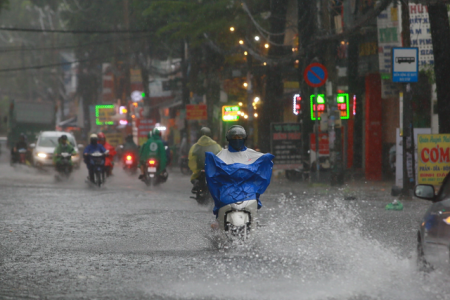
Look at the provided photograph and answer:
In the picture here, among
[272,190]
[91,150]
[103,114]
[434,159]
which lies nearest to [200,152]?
[434,159]

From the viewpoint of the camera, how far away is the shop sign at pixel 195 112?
38.6 m

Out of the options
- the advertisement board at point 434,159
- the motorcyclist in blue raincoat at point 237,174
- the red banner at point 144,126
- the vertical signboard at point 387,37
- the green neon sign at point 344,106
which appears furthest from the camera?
the red banner at point 144,126

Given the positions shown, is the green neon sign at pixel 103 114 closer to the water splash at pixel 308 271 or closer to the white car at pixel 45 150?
the white car at pixel 45 150

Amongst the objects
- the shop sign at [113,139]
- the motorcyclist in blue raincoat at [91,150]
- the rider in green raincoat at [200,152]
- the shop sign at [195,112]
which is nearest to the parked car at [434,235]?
the rider in green raincoat at [200,152]

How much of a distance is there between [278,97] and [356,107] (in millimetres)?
3330

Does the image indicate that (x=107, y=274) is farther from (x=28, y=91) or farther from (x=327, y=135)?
(x=28, y=91)

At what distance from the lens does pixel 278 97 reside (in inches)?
1169

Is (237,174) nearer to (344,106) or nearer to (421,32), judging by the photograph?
(421,32)

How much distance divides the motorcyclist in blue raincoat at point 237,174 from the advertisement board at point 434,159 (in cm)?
786

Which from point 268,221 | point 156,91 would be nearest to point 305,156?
point 268,221

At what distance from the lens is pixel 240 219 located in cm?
848

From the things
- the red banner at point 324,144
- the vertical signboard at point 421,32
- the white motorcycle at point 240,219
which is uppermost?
the vertical signboard at point 421,32

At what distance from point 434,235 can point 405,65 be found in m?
11.4

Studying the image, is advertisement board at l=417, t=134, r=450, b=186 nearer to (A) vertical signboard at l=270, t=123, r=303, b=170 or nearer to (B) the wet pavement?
(B) the wet pavement
